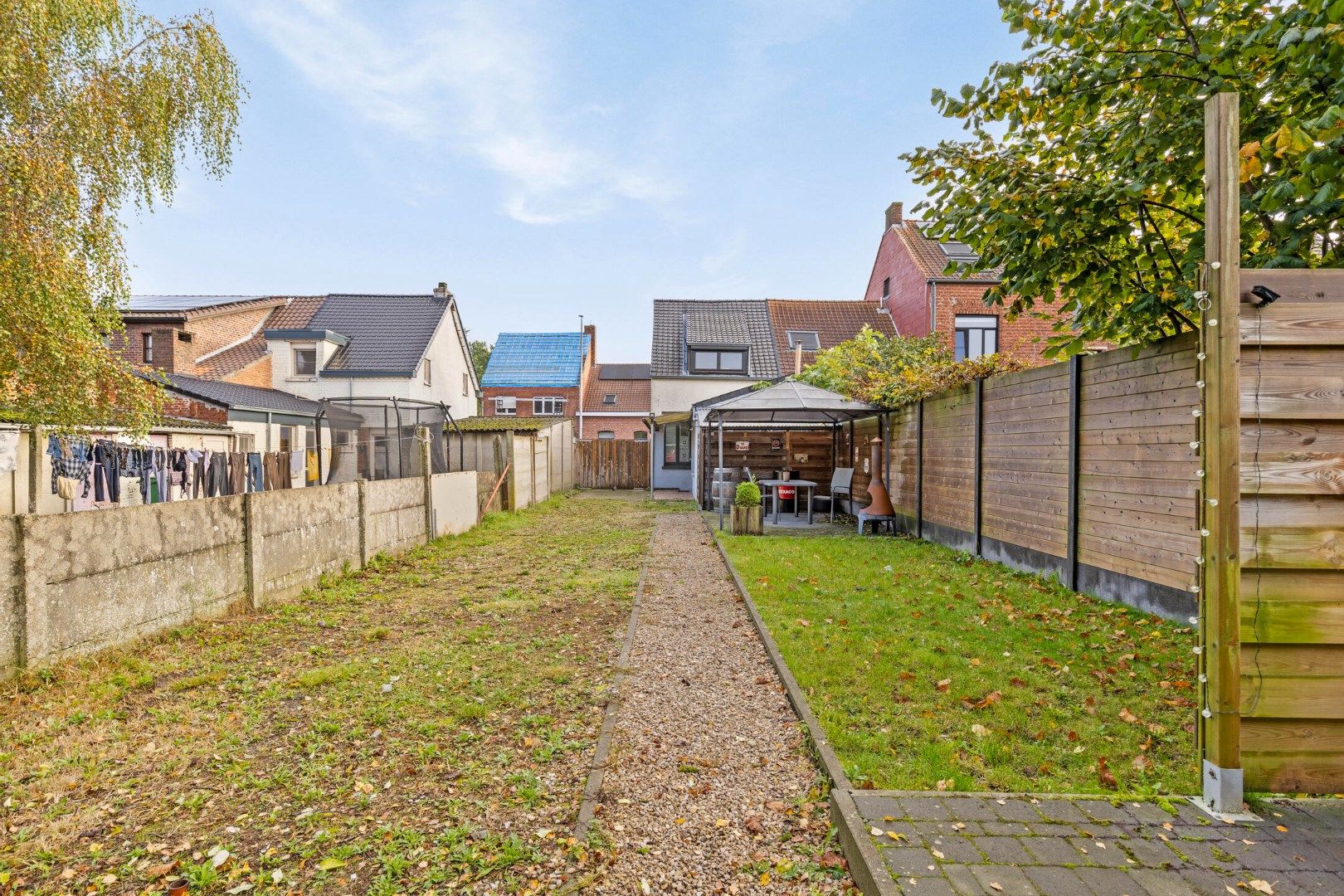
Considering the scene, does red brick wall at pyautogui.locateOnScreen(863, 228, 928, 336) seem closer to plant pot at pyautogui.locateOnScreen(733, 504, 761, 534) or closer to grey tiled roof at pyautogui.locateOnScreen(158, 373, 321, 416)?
plant pot at pyautogui.locateOnScreen(733, 504, 761, 534)

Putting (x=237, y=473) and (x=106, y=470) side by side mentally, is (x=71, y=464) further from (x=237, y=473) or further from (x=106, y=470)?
(x=237, y=473)

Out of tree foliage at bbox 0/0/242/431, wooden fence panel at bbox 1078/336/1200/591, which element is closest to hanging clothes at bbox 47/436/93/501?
tree foliage at bbox 0/0/242/431

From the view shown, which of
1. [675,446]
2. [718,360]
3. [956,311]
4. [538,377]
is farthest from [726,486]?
[538,377]

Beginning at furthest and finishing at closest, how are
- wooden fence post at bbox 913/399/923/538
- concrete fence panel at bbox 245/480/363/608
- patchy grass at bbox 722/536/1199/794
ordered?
wooden fence post at bbox 913/399/923/538
concrete fence panel at bbox 245/480/363/608
patchy grass at bbox 722/536/1199/794

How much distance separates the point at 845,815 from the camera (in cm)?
261

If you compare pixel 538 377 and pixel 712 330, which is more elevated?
pixel 712 330

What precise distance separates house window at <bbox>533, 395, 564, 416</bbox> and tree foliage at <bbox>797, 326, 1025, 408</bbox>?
20478 millimetres

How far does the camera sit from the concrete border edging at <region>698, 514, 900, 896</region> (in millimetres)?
2217

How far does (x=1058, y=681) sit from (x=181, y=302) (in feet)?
91.4

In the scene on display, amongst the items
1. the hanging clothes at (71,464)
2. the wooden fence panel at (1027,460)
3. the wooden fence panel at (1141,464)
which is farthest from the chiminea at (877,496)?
the hanging clothes at (71,464)

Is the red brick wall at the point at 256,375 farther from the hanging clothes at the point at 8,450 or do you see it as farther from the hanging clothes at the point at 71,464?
the hanging clothes at the point at 71,464

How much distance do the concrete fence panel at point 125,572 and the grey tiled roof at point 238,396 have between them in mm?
8408

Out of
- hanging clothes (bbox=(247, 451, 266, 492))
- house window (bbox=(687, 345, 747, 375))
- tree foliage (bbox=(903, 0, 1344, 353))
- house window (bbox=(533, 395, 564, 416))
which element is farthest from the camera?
house window (bbox=(533, 395, 564, 416))

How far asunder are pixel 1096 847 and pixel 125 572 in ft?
20.5
